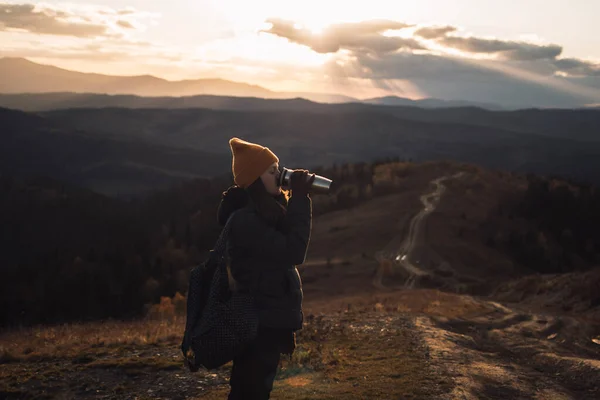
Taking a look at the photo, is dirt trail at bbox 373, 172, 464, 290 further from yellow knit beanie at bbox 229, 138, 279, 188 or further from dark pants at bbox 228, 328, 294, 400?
yellow knit beanie at bbox 229, 138, 279, 188

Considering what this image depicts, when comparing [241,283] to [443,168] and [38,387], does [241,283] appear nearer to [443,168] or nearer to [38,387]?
[38,387]

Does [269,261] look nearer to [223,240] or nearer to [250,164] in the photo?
[223,240]

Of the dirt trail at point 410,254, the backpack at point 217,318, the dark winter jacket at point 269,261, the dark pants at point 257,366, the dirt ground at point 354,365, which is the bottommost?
the dirt trail at point 410,254

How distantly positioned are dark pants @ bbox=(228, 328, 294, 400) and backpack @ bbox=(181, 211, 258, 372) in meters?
0.10

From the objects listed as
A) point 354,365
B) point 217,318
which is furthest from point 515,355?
point 217,318

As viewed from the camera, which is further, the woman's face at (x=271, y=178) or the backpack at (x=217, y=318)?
the woman's face at (x=271, y=178)

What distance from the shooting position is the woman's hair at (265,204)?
14.3ft

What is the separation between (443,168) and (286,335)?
171 ft

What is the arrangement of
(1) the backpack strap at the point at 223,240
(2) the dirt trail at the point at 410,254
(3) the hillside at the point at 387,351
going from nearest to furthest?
1. (1) the backpack strap at the point at 223,240
2. (3) the hillside at the point at 387,351
3. (2) the dirt trail at the point at 410,254

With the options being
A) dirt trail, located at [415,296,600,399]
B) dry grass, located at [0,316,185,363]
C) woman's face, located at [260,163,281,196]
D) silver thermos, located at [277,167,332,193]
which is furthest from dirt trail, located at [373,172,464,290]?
woman's face, located at [260,163,281,196]

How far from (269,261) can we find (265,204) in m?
0.41

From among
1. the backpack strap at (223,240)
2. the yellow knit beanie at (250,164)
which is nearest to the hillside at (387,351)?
the backpack strap at (223,240)

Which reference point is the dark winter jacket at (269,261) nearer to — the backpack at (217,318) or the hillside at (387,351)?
the backpack at (217,318)

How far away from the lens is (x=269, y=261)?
4.25 m
